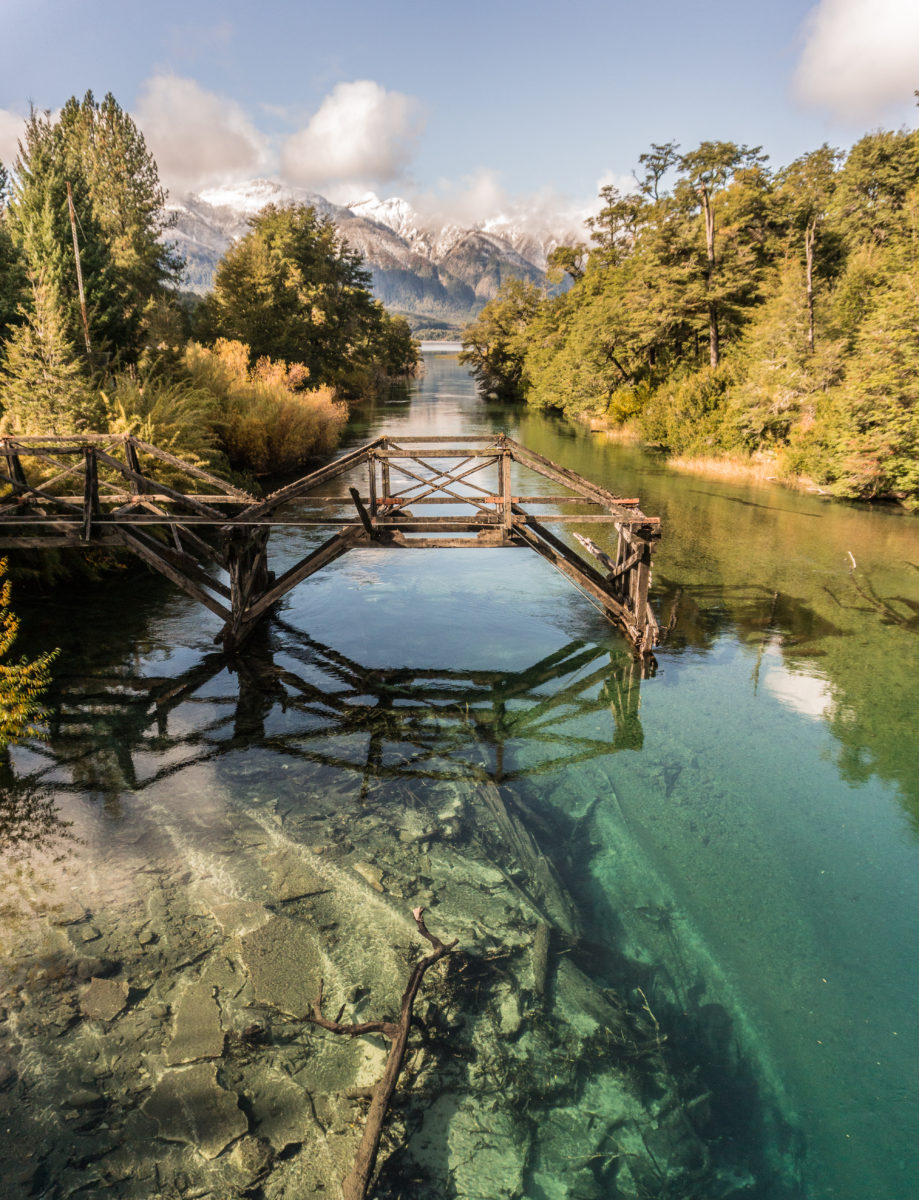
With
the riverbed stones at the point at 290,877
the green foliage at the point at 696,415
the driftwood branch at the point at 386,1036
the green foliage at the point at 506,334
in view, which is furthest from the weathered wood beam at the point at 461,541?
the green foliage at the point at 506,334

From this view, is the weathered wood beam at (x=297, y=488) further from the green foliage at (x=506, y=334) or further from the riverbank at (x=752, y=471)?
the green foliage at (x=506, y=334)

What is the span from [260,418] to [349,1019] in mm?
25756

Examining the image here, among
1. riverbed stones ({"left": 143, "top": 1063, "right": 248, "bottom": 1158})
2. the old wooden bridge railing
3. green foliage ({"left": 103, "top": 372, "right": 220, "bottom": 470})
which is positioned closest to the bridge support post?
the old wooden bridge railing

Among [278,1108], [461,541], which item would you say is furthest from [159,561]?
[278,1108]

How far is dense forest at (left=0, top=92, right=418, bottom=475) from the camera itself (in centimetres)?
1923

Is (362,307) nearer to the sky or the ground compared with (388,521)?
nearer to the sky

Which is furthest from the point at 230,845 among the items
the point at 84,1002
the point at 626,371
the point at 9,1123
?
the point at 626,371

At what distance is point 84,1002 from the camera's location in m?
5.70

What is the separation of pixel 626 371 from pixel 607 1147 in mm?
47669

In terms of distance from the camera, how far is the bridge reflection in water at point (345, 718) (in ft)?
31.3

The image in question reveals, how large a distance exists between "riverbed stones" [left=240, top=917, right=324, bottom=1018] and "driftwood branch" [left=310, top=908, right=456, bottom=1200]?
6.1 inches

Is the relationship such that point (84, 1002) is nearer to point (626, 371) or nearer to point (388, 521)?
point (388, 521)

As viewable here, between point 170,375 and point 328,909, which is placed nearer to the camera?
point 328,909

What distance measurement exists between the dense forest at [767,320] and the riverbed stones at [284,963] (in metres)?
24.5
